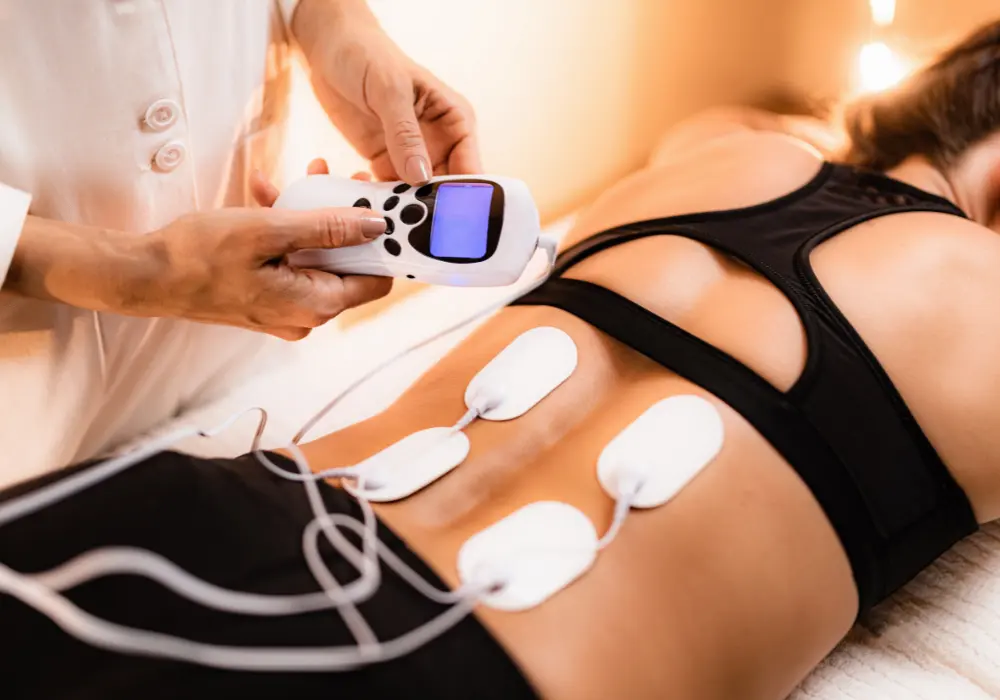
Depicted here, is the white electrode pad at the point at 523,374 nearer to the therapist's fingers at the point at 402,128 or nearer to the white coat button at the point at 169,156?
the therapist's fingers at the point at 402,128

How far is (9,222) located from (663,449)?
50 centimetres

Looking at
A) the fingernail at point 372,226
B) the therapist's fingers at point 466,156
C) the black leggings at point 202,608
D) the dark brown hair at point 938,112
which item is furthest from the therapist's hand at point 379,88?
the dark brown hair at point 938,112

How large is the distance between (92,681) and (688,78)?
4.42ft

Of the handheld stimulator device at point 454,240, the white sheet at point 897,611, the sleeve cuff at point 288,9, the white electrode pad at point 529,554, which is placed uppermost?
the sleeve cuff at point 288,9

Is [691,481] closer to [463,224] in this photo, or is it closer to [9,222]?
[463,224]

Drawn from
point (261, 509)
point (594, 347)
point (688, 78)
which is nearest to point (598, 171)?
point (688, 78)

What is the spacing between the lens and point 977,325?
2.35ft

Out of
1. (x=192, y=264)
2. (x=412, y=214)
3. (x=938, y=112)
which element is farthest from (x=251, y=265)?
(x=938, y=112)

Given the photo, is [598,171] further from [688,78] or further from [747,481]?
[747,481]

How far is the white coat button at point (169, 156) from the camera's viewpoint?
29.1 inches

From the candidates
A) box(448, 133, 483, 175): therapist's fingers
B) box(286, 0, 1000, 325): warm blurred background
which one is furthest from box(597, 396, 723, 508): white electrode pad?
box(286, 0, 1000, 325): warm blurred background

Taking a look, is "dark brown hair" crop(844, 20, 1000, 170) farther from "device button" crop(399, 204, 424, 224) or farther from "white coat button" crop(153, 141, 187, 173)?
"white coat button" crop(153, 141, 187, 173)

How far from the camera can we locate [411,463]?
0.63 m

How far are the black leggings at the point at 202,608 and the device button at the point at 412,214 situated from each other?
0.25m
